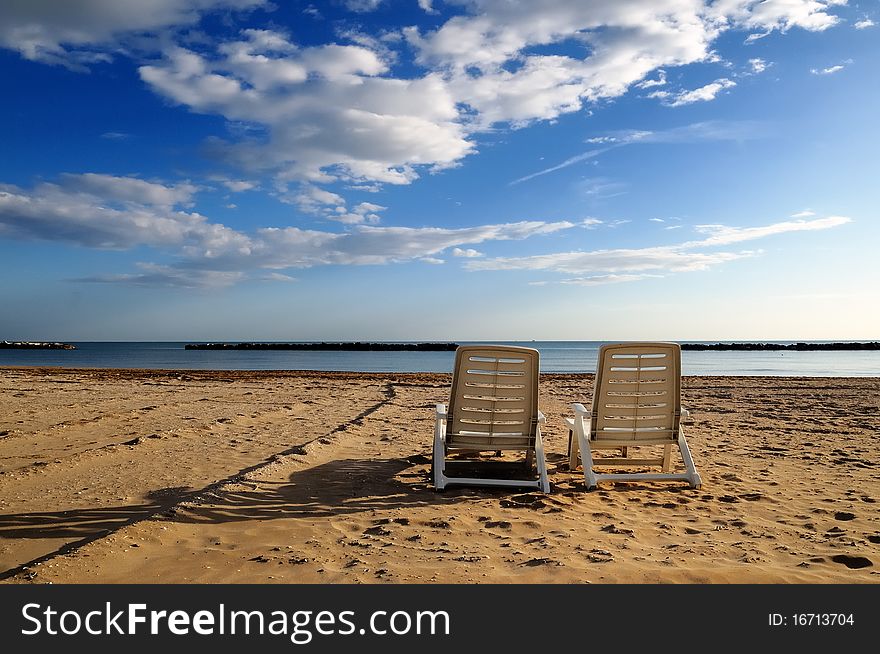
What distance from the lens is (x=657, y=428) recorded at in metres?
5.46

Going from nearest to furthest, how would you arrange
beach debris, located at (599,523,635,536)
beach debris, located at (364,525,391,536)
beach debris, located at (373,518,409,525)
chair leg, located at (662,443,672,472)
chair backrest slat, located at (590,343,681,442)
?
beach debris, located at (364,525,391,536) < beach debris, located at (599,523,635,536) < beach debris, located at (373,518,409,525) < chair backrest slat, located at (590,343,681,442) < chair leg, located at (662,443,672,472)

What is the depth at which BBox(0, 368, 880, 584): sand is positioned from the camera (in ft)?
11.0

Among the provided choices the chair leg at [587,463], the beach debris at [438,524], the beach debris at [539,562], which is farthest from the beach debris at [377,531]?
the chair leg at [587,463]

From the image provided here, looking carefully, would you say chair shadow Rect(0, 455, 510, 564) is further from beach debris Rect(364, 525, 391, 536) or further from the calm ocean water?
the calm ocean water

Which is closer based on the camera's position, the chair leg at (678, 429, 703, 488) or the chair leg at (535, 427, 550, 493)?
the chair leg at (535, 427, 550, 493)

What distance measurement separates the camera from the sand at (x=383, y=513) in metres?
3.34

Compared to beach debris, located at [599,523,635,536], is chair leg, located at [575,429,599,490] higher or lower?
higher

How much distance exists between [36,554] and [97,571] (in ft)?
1.80

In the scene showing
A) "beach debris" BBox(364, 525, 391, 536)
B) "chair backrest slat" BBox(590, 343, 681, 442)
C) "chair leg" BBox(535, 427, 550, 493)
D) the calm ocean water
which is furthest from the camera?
the calm ocean water

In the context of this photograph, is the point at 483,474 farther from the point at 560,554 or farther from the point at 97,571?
the point at 97,571

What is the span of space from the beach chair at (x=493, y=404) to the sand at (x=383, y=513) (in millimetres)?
449

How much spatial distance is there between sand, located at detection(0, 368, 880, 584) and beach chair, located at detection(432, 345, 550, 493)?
0.45 m

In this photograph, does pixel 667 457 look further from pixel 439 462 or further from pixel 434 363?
pixel 434 363

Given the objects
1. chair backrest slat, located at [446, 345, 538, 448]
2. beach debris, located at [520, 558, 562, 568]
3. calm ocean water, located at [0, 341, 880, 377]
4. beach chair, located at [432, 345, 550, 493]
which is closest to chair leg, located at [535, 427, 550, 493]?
beach chair, located at [432, 345, 550, 493]
